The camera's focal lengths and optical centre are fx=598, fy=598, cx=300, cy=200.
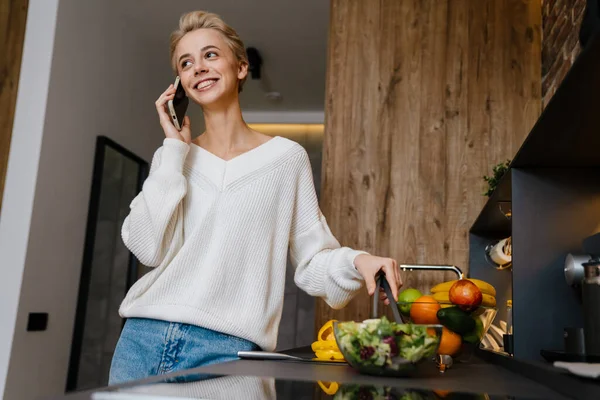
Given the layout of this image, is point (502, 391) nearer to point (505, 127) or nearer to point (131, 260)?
point (505, 127)

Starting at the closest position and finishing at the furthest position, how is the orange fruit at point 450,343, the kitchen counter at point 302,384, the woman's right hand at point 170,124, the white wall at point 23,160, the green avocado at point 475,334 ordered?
the kitchen counter at point 302,384 < the orange fruit at point 450,343 < the green avocado at point 475,334 < the woman's right hand at point 170,124 < the white wall at point 23,160

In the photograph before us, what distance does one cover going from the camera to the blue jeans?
1157 millimetres

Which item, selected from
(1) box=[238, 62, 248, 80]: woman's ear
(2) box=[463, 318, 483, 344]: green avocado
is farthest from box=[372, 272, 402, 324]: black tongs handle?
(1) box=[238, 62, 248, 80]: woman's ear

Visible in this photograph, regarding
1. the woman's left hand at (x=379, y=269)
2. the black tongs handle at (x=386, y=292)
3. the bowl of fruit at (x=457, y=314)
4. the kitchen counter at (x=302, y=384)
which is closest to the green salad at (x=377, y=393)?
the kitchen counter at (x=302, y=384)

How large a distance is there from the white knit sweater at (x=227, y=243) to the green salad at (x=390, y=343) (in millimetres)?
382

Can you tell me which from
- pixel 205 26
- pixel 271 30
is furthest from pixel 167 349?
pixel 271 30

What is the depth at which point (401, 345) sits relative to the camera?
78 cm

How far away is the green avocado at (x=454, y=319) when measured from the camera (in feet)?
3.84

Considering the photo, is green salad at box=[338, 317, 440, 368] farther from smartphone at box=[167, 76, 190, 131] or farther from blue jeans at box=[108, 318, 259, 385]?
smartphone at box=[167, 76, 190, 131]

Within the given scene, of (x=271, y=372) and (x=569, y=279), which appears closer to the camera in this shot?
(x=271, y=372)

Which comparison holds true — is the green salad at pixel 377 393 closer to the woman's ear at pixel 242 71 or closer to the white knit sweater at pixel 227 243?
the white knit sweater at pixel 227 243

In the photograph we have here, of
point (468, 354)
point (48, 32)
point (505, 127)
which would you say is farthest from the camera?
point (48, 32)

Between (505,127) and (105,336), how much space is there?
8.42 ft

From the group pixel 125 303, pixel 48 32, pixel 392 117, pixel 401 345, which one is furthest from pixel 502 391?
pixel 48 32
